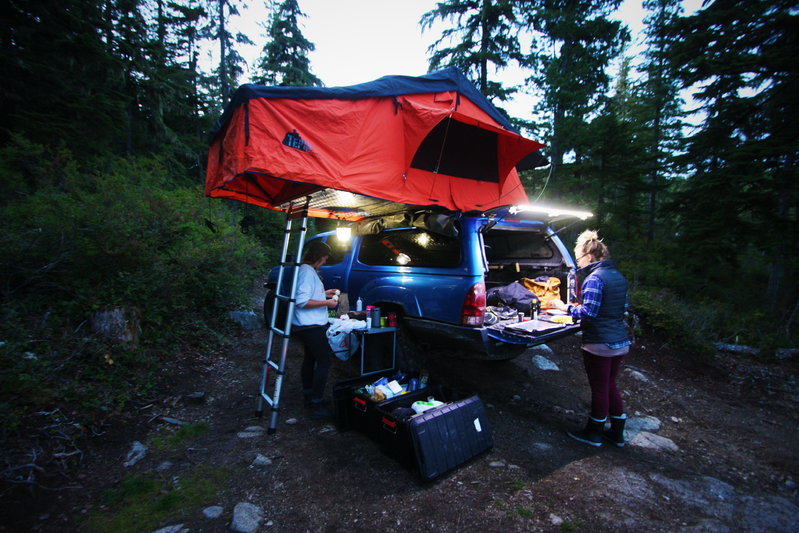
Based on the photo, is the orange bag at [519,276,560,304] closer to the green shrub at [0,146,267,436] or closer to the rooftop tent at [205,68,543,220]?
the rooftop tent at [205,68,543,220]

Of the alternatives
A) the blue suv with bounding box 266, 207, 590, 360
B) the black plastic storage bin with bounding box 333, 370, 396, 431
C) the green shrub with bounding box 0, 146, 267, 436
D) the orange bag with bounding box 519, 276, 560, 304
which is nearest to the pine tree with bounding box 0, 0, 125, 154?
the green shrub with bounding box 0, 146, 267, 436

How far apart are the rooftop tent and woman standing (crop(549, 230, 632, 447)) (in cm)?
175

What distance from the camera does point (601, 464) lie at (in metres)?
2.81

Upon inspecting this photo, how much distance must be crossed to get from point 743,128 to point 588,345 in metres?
8.01

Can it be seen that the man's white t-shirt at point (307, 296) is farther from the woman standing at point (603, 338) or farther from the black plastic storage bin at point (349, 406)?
the woman standing at point (603, 338)

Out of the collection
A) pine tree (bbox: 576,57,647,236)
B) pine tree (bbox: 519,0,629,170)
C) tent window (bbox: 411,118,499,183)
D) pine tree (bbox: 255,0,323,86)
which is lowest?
tent window (bbox: 411,118,499,183)

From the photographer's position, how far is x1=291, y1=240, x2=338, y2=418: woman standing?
3463mm

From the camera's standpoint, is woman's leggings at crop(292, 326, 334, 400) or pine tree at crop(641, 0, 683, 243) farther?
pine tree at crop(641, 0, 683, 243)

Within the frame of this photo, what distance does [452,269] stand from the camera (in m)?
3.71

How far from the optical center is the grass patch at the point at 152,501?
2.11 metres

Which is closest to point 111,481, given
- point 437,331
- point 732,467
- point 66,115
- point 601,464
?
point 437,331

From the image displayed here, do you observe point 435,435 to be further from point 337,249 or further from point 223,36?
point 223,36

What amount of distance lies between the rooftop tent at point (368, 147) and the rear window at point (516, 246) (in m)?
0.58

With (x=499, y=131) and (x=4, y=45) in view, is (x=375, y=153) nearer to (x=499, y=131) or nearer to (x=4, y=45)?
(x=499, y=131)
